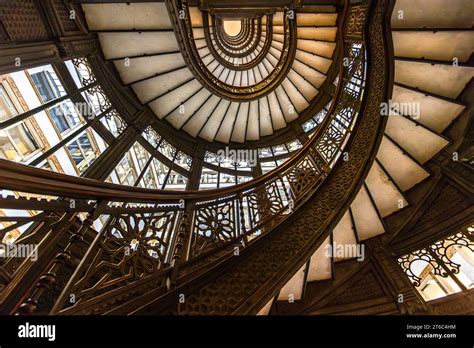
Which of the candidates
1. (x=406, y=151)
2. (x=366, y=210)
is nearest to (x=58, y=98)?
(x=366, y=210)

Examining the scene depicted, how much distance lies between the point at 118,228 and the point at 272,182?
7.15ft

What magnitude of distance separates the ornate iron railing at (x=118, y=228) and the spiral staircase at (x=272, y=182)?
0.01m

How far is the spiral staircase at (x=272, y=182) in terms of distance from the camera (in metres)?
1.58

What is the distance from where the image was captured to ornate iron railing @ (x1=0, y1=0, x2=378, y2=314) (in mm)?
1193

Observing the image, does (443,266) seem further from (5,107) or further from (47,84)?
(47,84)

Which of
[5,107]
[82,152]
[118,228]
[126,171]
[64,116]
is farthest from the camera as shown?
[126,171]

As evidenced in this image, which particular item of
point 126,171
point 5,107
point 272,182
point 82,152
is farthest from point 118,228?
point 126,171

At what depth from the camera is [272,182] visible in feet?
11.2

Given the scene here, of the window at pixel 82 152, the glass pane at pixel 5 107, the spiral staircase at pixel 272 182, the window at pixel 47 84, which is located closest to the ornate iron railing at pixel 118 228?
the spiral staircase at pixel 272 182

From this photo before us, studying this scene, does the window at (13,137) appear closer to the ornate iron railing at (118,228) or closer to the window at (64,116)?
the window at (64,116)

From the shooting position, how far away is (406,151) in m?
3.54

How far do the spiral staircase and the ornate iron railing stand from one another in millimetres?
11

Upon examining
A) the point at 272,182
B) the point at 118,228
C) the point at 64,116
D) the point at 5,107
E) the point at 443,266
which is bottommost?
the point at 443,266

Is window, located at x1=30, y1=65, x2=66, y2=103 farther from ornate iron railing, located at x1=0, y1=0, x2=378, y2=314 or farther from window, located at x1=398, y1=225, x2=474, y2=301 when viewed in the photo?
window, located at x1=398, y1=225, x2=474, y2=301
